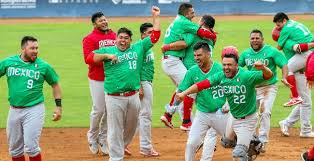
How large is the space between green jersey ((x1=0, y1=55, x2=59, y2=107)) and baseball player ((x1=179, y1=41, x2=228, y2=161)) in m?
2.08

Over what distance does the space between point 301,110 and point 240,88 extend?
4.41m

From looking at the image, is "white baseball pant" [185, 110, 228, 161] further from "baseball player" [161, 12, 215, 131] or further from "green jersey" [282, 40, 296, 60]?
"green jersey" [282, 40, 296, 60]

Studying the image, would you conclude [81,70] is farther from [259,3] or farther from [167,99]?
[259,3]

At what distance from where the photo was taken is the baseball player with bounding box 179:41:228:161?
39.2 feet

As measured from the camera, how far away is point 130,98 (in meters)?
12.6

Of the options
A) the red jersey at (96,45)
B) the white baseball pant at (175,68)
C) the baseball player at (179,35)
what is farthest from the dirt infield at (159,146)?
the red jersey at (96,45)

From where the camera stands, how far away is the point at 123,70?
12.6m

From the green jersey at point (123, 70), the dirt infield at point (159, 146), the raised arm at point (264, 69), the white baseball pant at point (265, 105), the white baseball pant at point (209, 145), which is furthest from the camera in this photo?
the white baseball pant at point (265, 105)

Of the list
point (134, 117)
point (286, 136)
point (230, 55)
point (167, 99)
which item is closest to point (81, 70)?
point (167, 99)

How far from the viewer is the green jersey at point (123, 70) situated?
12.5 metres

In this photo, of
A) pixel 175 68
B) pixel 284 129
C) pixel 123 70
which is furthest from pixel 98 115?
pixel 284 129

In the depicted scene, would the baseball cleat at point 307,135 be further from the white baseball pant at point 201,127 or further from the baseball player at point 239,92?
the baseball player at point 239,92

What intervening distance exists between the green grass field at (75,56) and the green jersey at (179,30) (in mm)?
2716

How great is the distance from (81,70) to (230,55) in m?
13.6
